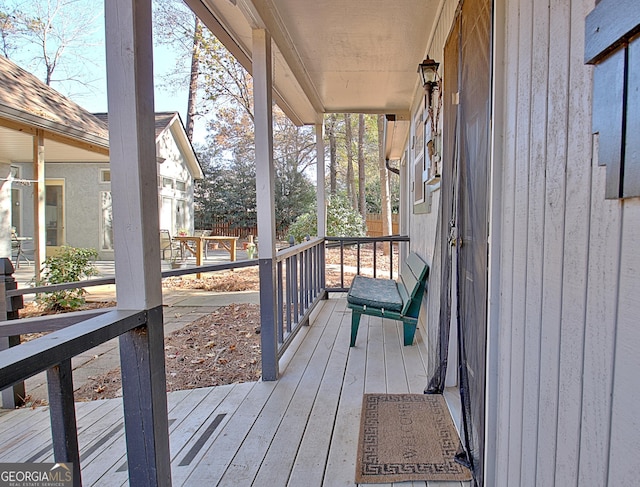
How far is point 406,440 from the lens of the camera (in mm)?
1987

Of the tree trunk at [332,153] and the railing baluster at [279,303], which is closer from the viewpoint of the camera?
the railing baluster at [279,303]

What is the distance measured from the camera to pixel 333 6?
263 cm

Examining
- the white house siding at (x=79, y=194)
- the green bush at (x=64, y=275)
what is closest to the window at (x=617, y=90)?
the green bush at (x=64, y=275)

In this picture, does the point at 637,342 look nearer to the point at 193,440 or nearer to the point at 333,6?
the point at 193,440

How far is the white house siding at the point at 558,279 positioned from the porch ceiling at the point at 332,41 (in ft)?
5.59

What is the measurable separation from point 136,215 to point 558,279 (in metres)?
1.20

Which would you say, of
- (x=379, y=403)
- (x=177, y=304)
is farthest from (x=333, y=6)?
(x=177, y=304)

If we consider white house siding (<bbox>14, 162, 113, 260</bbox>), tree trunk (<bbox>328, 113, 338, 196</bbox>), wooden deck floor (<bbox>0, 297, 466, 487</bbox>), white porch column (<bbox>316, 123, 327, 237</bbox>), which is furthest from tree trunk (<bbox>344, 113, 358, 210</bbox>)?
wooden deck floor (<bbox>0, 297, 466, 487</bbox>)

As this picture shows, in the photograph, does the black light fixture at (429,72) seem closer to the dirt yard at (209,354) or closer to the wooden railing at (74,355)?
the wooden railing at (74,355)

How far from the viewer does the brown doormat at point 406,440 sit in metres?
1.72

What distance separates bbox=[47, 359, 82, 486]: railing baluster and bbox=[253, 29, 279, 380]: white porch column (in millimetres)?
1790

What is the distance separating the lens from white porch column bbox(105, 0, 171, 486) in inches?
48.8

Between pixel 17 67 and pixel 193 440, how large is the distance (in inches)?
290

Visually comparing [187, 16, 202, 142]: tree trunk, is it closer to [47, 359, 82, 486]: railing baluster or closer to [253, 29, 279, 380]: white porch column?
[253, 29, 279, 380]: white porch column
